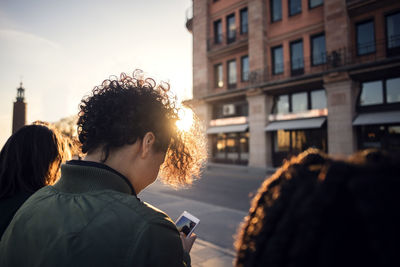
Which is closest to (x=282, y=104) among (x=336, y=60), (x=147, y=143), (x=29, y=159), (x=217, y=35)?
(x=336, y=60)

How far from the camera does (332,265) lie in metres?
→ 0.46

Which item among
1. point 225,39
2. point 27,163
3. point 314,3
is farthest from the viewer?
point 225,39

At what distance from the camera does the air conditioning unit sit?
842 inches

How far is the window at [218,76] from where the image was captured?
22.6 m

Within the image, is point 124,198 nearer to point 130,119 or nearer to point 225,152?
point 130,119

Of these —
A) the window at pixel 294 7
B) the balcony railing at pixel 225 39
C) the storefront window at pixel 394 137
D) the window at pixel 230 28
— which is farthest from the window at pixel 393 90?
the window at pixel 230 28

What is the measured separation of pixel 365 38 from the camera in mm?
15219

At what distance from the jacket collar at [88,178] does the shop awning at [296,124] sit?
16265 millimetres

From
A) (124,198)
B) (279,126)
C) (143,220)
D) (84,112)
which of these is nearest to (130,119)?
(84,112)

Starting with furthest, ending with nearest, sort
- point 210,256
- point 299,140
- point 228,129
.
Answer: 1. point 228,129
2. point 299,140
3. point 210,256

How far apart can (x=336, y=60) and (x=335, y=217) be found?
56.7ft

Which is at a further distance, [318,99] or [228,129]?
[228,129]

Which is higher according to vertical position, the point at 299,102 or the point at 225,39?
the point at 225,39

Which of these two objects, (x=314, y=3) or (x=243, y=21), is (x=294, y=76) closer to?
(x=314, y=3)
